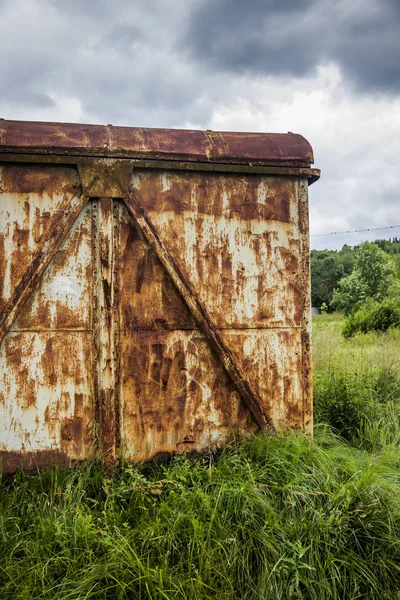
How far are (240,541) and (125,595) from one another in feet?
2.05

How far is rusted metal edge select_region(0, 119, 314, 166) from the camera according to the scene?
3.34 m

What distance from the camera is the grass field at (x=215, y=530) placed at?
2348 millimetres

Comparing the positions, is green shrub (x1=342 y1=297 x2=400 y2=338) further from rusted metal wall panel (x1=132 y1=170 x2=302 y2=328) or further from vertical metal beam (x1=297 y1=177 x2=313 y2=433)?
rusted metal wall panel (x1=132 y1=170 x2=302 y2=328)

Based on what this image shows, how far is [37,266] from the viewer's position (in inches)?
130

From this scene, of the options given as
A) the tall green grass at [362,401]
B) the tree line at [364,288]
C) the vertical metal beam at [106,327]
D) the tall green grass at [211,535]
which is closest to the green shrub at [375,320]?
the tree line at [364,288]

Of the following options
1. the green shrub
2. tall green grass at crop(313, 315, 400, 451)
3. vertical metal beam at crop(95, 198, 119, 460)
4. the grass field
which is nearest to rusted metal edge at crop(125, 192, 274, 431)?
vertical metal beam at crop(95, 198, 119, 460)

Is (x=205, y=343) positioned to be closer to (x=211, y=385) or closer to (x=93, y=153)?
(x=211, y=385)

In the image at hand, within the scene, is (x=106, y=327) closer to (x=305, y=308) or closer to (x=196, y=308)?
(x=196, y=308)

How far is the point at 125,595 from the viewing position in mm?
2309

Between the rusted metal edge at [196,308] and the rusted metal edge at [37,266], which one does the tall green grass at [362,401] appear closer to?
the rusted metal edge at [196,308]

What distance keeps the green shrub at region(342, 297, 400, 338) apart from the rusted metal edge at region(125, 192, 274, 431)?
315 inches

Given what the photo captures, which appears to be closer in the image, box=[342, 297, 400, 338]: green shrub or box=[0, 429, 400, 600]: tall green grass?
box=[0, 429, 400, 600]: tall green grass

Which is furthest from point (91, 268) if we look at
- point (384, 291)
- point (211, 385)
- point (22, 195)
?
point (384, 291)

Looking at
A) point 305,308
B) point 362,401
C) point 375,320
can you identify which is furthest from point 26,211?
point 375,320
